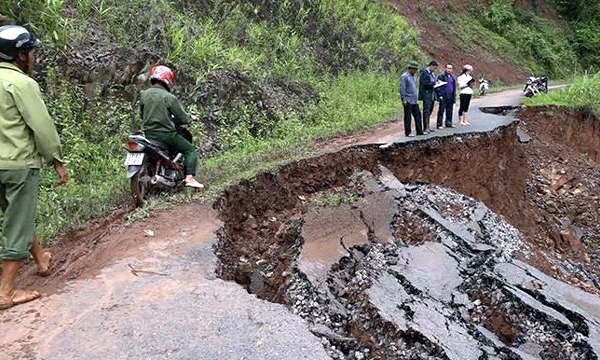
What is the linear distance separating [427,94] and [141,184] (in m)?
6.53

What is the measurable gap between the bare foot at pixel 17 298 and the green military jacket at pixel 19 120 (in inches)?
38.7

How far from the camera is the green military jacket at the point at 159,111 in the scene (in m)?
6.45

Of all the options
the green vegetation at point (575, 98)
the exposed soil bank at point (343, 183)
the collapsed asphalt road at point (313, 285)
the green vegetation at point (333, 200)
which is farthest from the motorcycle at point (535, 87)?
the green vegetation at point (333, 200)

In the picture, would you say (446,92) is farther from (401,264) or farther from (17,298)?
(17,298)

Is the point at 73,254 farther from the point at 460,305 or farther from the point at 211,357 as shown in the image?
the point at 460,305

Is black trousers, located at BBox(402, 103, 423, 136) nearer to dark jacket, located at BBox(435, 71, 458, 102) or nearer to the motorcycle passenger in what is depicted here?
dark jacket, located at BBox(435, 71, 458, 102)

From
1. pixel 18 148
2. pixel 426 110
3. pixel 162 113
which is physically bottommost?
pixel 426 110

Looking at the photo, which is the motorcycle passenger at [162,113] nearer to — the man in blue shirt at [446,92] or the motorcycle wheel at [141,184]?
the motorcycle wheel at [141,184]

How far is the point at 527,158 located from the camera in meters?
12.9

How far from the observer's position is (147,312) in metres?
4.15

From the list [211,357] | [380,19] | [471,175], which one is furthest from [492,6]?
[211,357]

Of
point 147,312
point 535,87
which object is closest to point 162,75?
point 147,312

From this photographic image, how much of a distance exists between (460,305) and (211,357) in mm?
2644

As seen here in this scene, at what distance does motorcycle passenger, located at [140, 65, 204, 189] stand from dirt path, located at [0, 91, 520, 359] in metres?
1.35
